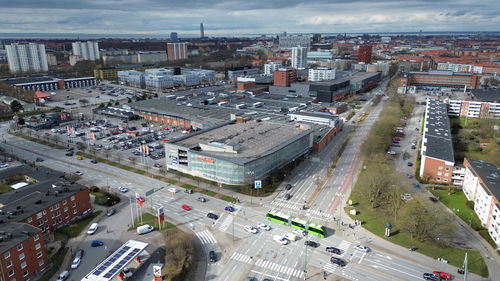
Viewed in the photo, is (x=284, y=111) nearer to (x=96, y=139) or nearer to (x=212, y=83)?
(x=96, y=139)

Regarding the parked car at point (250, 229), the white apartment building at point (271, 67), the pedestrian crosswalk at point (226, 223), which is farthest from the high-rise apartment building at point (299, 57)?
the parked car at point (250, 229)

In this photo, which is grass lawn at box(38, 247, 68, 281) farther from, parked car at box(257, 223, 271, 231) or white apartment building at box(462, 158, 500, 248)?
white apartment building at box(462, 158, 500, 248)

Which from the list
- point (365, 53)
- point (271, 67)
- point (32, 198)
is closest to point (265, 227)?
point (32, 198)

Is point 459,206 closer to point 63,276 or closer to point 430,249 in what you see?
point 430,249

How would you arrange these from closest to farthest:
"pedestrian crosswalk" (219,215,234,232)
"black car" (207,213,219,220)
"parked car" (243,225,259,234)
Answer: "parked car" (243,225,259,234), "pedestrian crosswalk" (219,215,234,232), "black car" (207,213,219,220)

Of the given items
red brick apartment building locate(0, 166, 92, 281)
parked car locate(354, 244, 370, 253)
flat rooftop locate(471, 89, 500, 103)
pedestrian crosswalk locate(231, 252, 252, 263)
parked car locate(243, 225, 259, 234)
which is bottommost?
pedestrian crosswalk locate(231, 252, 252, 263)

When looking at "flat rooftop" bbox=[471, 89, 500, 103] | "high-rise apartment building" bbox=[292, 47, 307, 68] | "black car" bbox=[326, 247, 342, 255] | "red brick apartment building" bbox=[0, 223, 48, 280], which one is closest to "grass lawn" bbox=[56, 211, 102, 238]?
"red brick apartment building" bbox=[0, 223, 48, 280]

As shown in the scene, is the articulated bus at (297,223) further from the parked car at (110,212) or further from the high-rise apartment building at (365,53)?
the high-rise apartment building at (365,53)

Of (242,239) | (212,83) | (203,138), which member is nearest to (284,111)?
(203,138)
